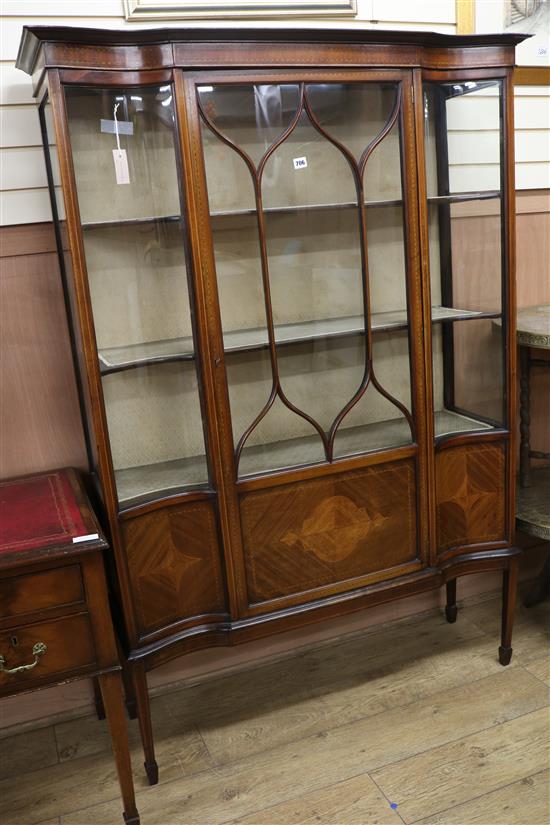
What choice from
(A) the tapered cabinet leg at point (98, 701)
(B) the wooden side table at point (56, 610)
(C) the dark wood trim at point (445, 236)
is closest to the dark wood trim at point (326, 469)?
(C) the dark wood trim at point (445, 236)

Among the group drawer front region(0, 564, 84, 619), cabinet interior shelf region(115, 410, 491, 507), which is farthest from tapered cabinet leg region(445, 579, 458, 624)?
drawer front region(0, 564, 84, 619)

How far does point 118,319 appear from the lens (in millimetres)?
1940

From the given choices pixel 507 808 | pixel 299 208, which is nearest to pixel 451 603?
pixel 507 808

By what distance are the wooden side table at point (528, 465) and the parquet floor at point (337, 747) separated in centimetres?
21

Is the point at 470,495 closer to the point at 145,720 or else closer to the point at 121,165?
the point at 145,720

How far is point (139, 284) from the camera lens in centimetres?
196

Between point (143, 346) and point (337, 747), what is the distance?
1320 millimetres

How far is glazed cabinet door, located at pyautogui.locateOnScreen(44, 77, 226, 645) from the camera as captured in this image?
180cm

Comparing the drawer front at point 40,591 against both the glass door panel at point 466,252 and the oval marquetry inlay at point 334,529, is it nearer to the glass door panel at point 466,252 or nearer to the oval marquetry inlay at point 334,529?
the oval marquetry inlay at point 334,529

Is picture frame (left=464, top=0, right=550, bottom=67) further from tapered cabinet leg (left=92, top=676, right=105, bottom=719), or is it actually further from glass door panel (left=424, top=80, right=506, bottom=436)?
tapered cabinet leg (left=92, top=676, right=105, bottom=719)

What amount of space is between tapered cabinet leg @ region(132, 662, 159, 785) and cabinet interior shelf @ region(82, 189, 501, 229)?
118cm

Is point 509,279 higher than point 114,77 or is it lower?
lower

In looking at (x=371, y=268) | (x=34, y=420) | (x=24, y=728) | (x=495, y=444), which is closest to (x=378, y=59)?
(x=371, y=268)

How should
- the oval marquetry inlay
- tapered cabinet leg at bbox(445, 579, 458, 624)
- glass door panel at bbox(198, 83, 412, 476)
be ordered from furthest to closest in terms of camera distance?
1. tapered cabinet leg at bbox(445, 579, 458, 624)
2. the oval marquetry inlay
3. glass door panel at bbox(198, 83, 412, 476)
